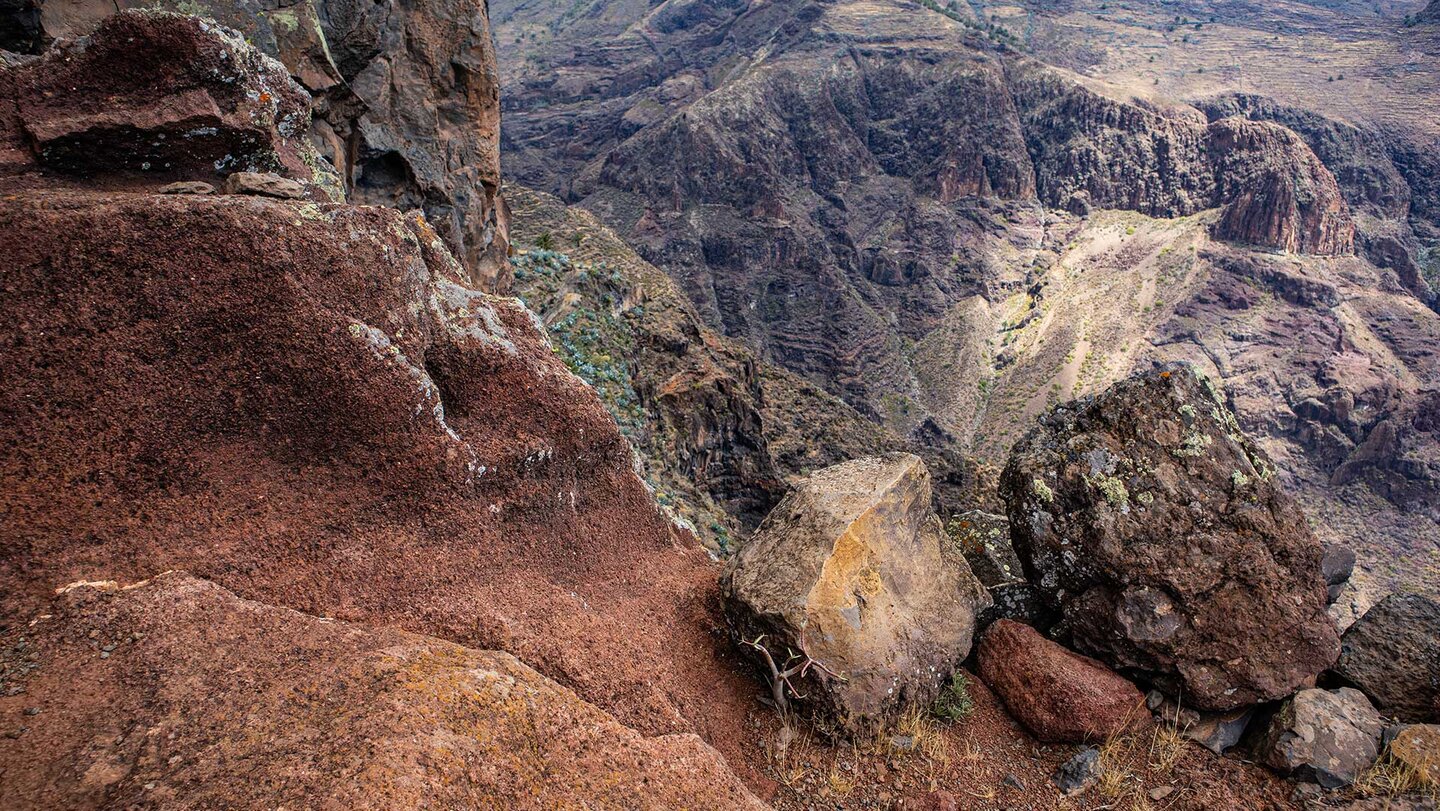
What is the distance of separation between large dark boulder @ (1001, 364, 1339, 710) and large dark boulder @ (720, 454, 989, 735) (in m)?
1.05

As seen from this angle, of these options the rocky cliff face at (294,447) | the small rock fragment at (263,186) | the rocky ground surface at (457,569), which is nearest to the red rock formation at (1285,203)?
the rocky ground surface at (457,569)

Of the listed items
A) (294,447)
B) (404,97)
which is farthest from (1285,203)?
(294,447)

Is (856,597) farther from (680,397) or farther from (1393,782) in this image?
(680,397)

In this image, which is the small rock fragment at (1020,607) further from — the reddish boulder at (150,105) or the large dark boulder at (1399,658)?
the reddish boulder at (150,105)

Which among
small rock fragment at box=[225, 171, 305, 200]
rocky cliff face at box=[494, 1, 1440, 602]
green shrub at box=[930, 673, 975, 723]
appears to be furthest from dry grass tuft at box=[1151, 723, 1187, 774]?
rocky cliff face at box=[494, 1, 1440, 602]

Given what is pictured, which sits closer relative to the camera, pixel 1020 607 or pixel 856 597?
pixel 856 597

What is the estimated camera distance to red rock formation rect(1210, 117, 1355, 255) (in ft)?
260

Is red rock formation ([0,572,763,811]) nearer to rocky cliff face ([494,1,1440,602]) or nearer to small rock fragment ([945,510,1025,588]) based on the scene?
small rock fragment ([945,510,1025,588])

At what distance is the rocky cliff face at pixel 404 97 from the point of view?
11320mm

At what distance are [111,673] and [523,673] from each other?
1.90 m

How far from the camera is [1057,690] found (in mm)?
6156

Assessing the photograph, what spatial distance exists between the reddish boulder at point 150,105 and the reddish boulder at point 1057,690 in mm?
7577

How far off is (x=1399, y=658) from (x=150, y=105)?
12.2 m

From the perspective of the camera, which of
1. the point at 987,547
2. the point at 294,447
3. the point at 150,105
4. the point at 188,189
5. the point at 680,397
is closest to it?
the point at 294,447
